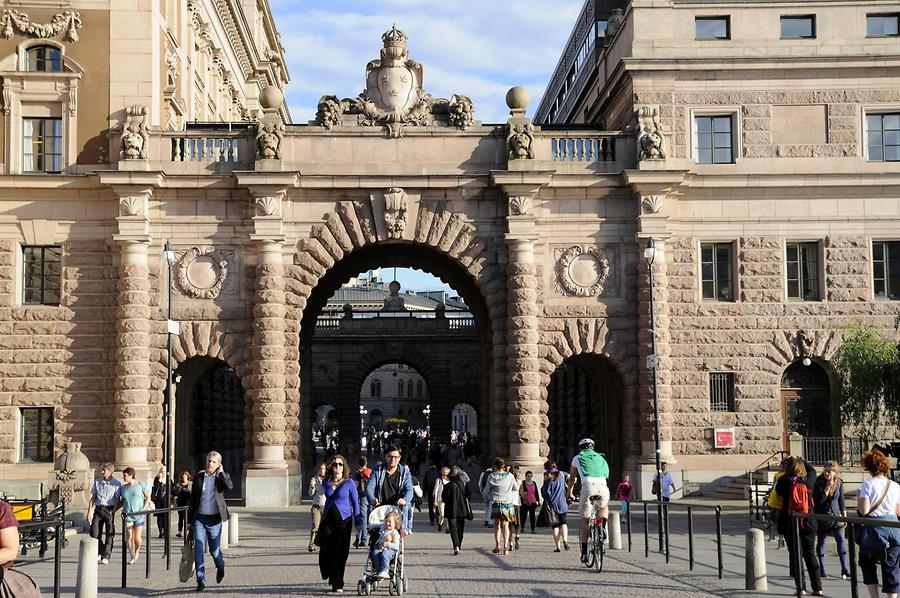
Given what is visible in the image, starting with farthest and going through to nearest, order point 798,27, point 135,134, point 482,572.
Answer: point 798,27 < point 135,134 < point 482,572

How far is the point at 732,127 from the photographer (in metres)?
38.8

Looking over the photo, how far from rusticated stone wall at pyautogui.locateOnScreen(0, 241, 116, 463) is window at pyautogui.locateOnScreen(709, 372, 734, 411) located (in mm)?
17553

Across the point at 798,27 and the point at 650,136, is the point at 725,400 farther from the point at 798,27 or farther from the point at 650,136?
the point at 798,27

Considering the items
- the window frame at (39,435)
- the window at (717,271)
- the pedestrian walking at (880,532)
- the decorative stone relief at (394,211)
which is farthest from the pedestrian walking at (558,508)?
the window frame at (39,435)

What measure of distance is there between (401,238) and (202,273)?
5.94 metres

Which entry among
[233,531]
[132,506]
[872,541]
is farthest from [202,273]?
[872,541]

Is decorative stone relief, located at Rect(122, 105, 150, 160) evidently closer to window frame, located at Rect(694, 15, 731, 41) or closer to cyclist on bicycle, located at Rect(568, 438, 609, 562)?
window frame, located at Rect(694, 15, 731, 41)

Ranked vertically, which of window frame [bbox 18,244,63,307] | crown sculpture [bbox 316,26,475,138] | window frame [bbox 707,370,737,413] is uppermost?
crown sculpture [bbox 316,26,475,138]

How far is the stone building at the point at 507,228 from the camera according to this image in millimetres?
37188

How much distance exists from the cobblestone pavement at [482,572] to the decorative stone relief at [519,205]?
12044mm

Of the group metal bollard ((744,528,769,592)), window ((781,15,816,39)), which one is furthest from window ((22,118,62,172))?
metal bollard ((744,528,769,592))

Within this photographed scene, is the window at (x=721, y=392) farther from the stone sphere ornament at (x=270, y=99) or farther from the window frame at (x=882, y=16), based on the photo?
the stone sphere ornament at (x=270, y=99)

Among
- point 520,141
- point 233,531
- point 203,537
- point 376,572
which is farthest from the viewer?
point 520,141

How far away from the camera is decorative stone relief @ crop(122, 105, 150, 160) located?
121 ft
